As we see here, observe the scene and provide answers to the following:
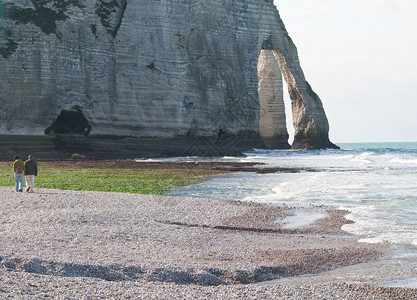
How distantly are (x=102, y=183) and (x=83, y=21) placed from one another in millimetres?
28796

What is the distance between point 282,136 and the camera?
7456cm

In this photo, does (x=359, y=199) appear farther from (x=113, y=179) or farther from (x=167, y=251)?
(x=167, y=251)

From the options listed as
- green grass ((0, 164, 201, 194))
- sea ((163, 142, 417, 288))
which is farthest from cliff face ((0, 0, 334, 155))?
sea ((163, 142, 417, 288))

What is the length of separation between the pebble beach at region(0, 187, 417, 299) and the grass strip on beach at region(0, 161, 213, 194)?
4.63m

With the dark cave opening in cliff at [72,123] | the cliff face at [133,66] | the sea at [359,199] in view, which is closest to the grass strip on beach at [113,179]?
the sea at [359,199]

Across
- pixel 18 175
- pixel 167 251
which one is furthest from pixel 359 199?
pixel 167 251

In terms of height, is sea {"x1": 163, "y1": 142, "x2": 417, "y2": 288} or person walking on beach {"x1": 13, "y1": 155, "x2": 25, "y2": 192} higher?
person walking on beach {"x1": 13, "y1": 155, "x2": 25, "y2": 192}

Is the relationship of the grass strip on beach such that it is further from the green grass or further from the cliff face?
the cliff face

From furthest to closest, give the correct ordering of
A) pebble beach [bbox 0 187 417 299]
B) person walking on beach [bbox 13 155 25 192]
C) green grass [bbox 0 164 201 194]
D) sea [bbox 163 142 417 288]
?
green grass [bbox 0 164 201 194], person walking on beach [bbox 13 155 25 192], sea [bbox 163 142 417 288], pebble beach [bbox 0 187 417 299]

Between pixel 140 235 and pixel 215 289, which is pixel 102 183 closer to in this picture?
pixel 140 235

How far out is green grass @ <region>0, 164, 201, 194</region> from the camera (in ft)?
73.1

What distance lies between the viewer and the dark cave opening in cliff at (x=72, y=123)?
4750 centimetres

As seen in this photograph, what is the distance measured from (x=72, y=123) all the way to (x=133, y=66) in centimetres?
758

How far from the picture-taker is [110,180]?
25.6 metres
